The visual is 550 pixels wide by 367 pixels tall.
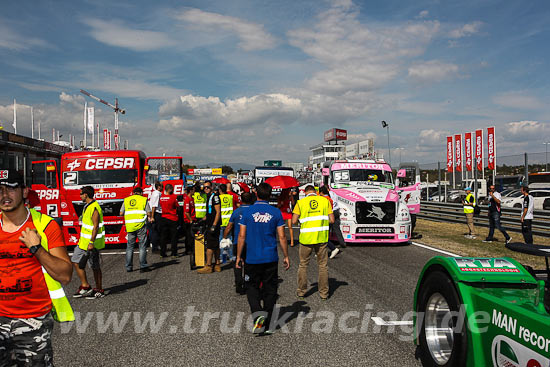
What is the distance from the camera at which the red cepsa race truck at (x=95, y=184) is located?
12.5 metres

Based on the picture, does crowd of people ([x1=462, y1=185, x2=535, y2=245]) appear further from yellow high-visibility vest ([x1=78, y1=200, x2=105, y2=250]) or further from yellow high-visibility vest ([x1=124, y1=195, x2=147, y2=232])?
yellow high-visibility vest ([x1=78, y1=200, x2=105, y2=250])

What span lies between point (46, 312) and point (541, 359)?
315 cm

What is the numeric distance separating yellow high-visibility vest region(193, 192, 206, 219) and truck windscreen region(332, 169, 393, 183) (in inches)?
217

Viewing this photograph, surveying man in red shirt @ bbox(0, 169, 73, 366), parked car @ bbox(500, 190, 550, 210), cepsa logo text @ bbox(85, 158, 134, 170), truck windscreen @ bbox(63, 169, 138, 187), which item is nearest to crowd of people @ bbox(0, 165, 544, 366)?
man in red shirt @ bbox(0, 169, 73, 366)

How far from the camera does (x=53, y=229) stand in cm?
295

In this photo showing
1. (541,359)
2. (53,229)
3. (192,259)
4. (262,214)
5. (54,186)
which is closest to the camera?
(541,359)

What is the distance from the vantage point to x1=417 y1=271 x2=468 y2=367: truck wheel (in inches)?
126

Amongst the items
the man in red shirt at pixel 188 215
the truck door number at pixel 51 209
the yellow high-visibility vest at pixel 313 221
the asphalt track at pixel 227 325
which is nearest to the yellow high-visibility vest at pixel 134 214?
the asphalt track at pixel 227 325

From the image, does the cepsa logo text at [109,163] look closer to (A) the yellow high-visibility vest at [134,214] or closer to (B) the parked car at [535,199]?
(A) the yellow high-visibility vest at [134,214]

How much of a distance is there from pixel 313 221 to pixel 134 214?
4.13 metres

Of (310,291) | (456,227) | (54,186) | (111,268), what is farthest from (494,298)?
(456,227)

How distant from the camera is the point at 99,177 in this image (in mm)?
13242

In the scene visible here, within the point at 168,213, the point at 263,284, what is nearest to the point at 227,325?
the point at 263,284

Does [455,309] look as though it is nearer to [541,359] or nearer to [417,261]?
[541,359]
